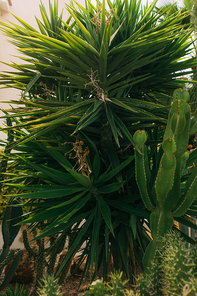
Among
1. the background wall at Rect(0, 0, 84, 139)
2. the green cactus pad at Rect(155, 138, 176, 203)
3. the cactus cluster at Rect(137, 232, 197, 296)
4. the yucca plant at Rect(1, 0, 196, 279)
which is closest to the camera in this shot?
the cactus cluster at Rect(137, 232, 197, 296)

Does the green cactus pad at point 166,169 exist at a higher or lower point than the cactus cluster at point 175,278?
higher

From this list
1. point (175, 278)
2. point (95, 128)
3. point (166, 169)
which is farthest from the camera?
point (95, 128)

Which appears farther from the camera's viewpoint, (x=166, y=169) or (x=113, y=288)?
(x=166, y=169)

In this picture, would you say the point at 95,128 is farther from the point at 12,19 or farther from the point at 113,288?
the point at 12,19

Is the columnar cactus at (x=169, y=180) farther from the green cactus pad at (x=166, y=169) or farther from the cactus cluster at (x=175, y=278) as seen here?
the cactus cluster at (x=175, y=278)

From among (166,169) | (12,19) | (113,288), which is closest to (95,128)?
(166,169)

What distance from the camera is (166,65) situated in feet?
4.60

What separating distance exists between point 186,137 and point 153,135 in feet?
1.84

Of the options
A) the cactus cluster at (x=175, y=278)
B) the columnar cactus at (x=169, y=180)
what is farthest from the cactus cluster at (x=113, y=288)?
the columnar cactus at (x=169, y=180)

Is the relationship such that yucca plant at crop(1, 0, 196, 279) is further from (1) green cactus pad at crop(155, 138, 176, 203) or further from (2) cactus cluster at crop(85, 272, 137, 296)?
(2) cactus cluster at crop(85, 272, 137, 296)

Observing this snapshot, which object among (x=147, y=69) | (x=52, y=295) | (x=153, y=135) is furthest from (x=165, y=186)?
(x=147, y=69)

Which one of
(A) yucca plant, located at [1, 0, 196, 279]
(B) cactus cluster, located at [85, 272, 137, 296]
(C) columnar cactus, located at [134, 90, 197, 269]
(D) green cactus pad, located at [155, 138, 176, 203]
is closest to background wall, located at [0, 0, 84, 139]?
(A) yucca plant, located at [1, 0, 196, 279]

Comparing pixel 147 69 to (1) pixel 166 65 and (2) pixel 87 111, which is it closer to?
(1) pixel 166 65

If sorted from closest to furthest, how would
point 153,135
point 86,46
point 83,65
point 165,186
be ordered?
point 165,186, point 86,46, point 83,65, point 153,135
